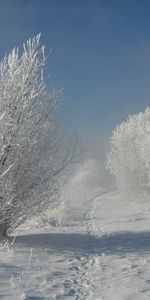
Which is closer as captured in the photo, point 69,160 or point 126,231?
point 69,160

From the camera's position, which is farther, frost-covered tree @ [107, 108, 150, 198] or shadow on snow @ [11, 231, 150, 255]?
frost-covered tree @ [107, 108, 150, 198]

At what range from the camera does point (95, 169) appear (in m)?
62.8

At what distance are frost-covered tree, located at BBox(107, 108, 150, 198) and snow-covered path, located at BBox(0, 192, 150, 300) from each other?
17856mm

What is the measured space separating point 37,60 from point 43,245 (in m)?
5.24

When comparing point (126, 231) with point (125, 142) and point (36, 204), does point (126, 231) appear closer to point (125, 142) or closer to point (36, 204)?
point (36, 204)

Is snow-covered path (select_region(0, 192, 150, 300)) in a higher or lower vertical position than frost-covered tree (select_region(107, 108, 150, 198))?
lower

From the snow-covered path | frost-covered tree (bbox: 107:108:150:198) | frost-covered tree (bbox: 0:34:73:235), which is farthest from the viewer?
frost-covered tree (bbox: 107:108:150:198)

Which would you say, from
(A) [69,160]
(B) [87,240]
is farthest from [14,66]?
(B) [87,240]

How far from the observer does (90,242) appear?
557 inches

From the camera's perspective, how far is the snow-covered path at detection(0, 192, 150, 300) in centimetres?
830

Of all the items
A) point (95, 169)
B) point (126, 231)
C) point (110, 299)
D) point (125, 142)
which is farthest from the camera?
point (95, 169)

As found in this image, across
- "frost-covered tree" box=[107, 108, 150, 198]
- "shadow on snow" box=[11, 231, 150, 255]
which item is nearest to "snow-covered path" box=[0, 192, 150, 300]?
"shadow on snow" box=[11, 231, 150, 255]

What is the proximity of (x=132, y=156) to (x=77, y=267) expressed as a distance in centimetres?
2451

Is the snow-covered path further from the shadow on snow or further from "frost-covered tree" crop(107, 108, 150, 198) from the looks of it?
"frost-covered tree" crop(107, 108, 150, 198)
